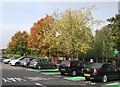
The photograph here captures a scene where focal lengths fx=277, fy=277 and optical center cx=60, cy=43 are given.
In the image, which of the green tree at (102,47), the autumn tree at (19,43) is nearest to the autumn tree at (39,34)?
the green tree at (102,47)

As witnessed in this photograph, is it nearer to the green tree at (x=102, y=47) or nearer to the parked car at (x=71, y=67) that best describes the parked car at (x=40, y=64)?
the parked car at (x=71, y=67)

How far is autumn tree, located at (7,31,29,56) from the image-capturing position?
253ft

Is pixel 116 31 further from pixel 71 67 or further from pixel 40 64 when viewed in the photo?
pixel 40 64

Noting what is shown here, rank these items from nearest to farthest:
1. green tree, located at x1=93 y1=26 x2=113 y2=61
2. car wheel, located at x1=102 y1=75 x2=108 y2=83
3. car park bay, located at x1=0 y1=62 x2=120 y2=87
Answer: car park bay, located at x1=0 y1=62 x2=120 y2=87 → car wheel, located at x1=102 y1=75 x2=108 y2=83 → green tree, located at x1=93 y1=26 x2=113 y2=61

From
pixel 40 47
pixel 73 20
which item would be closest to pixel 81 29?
pixel 73 20

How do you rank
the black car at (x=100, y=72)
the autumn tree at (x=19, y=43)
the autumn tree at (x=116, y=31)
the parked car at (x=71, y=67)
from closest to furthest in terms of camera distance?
the black car at (x=100, y=72) < the parked car at (x=71, y=67) < the autumn tree at (x=116, y=31) < the autumn tree at (x=19, y=43)

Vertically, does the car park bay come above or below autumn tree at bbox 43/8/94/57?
below

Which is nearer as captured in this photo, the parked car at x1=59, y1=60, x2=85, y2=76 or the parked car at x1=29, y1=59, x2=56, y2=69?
the parked car at x1=59, y1=60, x2=85, y2=76

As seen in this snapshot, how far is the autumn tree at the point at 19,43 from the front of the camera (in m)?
77.2

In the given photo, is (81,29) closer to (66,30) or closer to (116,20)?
(66,30)

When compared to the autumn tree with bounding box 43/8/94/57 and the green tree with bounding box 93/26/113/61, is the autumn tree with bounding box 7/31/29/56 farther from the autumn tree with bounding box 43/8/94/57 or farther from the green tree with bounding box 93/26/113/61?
the autumn tree with bounding box 43/8/94/57

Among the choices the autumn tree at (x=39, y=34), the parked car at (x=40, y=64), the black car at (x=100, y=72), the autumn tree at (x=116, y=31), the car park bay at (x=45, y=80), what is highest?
the autumn tree at (x=39, y=34)

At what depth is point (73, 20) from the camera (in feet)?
121

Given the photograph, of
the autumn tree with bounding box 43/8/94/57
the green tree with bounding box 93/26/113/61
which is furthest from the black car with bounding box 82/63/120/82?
the green tree with bounding box 93/26/113/61
